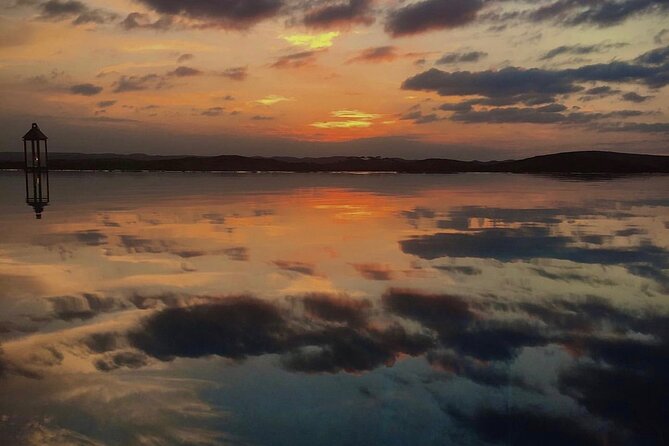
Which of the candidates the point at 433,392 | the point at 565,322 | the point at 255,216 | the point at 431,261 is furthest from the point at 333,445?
the point at 255,216

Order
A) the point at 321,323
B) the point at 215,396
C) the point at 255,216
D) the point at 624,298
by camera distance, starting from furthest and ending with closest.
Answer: the point at 255,216 < the point at 624,298 < the point at 321,323 < the point at 215,396

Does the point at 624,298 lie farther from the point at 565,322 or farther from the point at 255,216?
the point at 255,216

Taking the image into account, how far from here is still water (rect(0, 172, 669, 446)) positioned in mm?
6277

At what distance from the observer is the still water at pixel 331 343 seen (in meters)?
6.28

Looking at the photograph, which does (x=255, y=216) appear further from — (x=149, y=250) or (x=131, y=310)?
(x=131, y=310)

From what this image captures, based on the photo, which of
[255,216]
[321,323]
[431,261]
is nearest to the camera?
[321,323]

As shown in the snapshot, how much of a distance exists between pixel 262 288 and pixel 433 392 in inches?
232

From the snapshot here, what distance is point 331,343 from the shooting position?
28.8ft

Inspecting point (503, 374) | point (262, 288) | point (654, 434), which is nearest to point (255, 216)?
point (262, 288)

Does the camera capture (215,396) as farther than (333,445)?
Yes

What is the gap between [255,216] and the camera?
26734 millimetres

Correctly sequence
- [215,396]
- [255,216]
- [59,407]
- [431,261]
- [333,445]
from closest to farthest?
[333,445], [59,407], [215,396], [431,261], [255,216]

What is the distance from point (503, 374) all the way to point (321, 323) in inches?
126

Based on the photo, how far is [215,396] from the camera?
22.8ft
